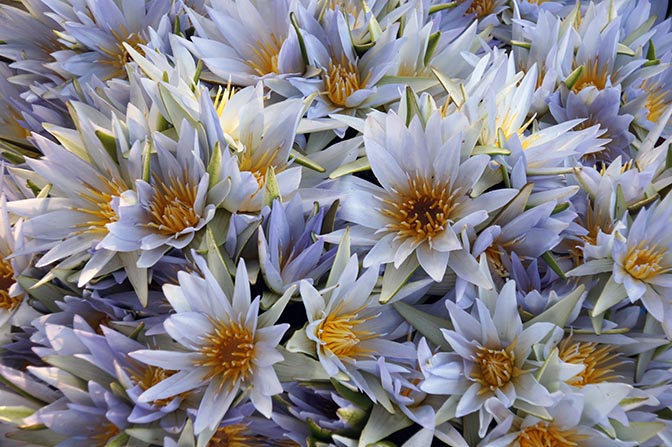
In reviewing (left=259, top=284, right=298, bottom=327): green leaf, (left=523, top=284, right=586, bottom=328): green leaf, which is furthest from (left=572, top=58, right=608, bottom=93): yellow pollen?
(left=259, top=284, right=298, bottom=327): green leaf

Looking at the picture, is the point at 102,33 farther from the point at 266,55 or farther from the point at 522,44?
the point at 522,44

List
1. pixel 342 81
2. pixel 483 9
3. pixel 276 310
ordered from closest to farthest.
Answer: pixel 276 310 < pixel 342 81 < pixel 483 9

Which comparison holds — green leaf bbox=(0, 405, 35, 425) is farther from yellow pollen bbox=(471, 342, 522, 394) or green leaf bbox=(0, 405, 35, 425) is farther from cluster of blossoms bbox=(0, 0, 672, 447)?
yellow pollen bbox=(471, 342, 522, 394)

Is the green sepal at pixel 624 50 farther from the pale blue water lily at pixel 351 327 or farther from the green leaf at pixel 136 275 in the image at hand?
the green leaf at pixel 136 275

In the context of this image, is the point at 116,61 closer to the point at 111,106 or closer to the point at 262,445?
the point at 111,106

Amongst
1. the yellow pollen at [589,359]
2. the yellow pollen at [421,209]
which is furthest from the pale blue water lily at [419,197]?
the yellow pollen at [589,359]

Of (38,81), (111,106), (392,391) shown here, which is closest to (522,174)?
(392,391)

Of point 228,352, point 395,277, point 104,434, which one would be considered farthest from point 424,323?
point 104,434
